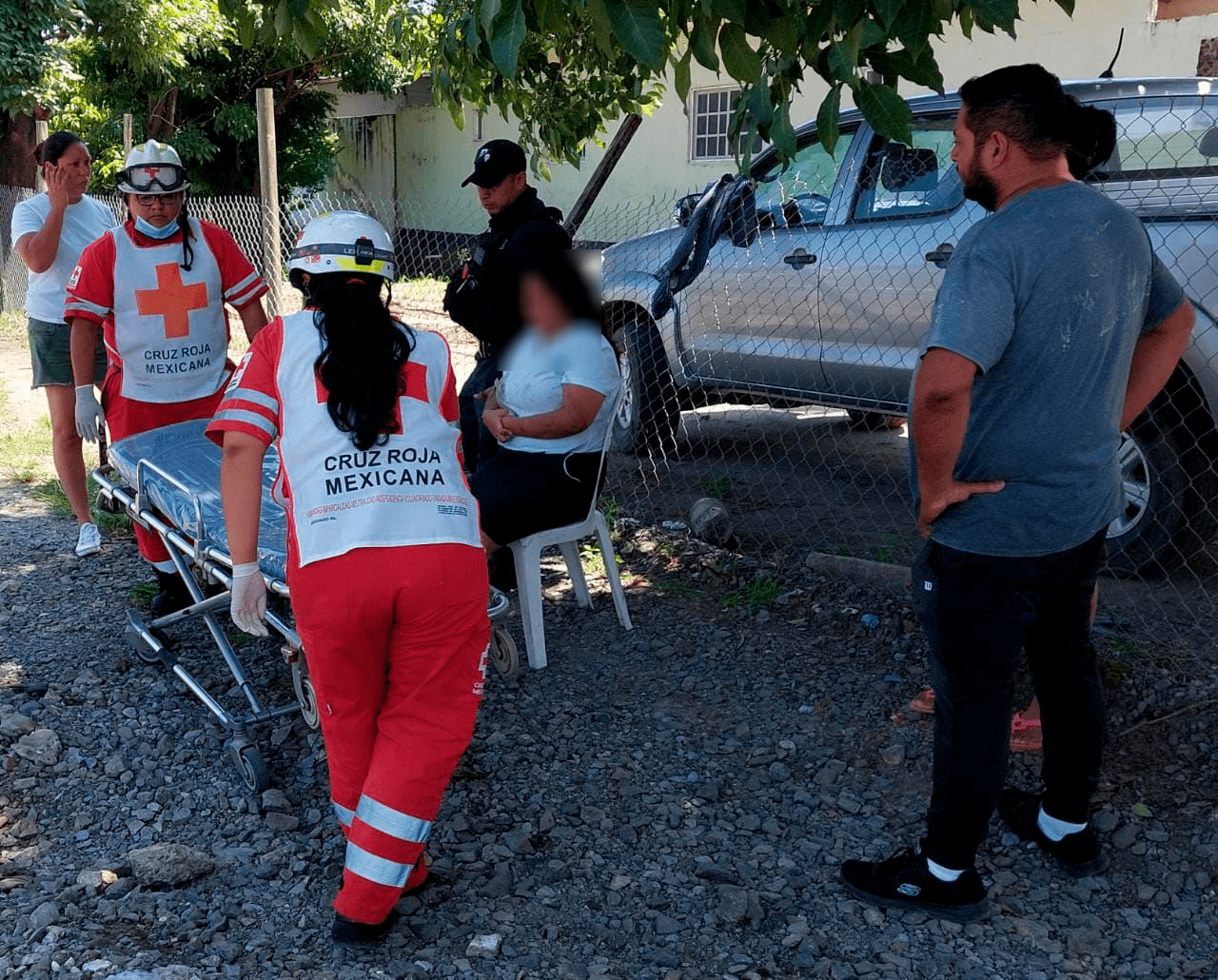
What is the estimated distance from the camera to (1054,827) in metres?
2.98

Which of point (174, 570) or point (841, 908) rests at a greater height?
point (174, 570)

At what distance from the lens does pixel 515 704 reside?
3.88 metres

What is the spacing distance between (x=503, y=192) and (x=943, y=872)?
2.96 metres

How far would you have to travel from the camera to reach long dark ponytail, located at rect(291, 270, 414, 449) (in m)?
2.53

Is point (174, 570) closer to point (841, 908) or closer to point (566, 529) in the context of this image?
point (566, 529)

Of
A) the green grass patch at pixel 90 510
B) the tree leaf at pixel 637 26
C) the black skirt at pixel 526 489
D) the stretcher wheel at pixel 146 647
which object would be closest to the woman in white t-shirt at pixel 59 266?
the green grass patch at pixel 90 510

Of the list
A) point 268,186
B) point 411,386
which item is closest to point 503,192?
point 411,386

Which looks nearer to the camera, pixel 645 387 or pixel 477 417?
pixel 477 417

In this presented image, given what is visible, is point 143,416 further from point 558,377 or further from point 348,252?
point 348,252

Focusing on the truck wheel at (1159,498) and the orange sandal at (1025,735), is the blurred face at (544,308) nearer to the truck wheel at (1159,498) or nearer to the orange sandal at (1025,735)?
the orange sandal at (1025,735)

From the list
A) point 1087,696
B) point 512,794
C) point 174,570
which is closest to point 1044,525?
point 1087,696

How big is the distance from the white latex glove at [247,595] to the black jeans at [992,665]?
1.51 metres

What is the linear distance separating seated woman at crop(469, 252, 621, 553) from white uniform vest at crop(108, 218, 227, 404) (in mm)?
1192

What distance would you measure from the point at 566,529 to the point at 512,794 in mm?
1082
